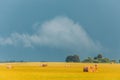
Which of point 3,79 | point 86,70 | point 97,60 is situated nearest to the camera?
point 3,79

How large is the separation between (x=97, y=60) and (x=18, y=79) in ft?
191

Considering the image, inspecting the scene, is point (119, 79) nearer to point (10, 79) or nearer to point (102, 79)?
point (102, 79)

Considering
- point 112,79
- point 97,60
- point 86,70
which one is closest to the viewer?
point 112,79

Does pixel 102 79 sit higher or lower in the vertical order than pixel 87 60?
lower

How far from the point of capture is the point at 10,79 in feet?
78.2

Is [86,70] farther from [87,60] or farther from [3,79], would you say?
[87,60]

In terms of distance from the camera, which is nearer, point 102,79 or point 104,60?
point 102,79

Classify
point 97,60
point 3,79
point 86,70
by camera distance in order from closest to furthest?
point 3,79 → point 86,70 → point 97,60

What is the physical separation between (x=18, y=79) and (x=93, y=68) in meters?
16.7

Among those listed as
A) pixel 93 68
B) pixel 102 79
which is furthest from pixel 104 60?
pixel 102 79

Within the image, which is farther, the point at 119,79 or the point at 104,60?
the point at 104,60

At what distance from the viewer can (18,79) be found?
76.7 feet

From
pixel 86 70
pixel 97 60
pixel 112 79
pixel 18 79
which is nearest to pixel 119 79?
pixel 112 79

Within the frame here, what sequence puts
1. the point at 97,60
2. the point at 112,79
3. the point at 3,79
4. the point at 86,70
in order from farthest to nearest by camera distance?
the point at 97,60, the point at 86,70, the point at 112,79, the point at 3,79
